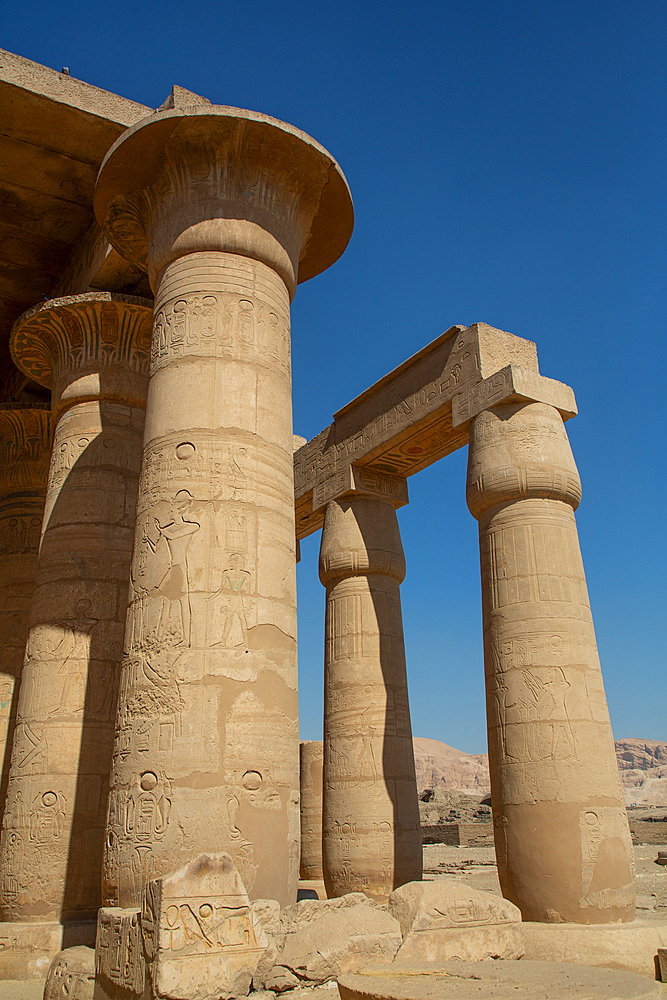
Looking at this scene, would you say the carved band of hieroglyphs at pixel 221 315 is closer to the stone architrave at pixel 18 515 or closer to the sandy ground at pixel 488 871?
the stone architrave at pixel 18 515

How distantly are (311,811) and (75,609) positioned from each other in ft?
30.1

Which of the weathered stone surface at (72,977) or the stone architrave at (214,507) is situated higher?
the stone architrave at (214,507)

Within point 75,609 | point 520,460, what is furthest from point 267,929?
point 520,460

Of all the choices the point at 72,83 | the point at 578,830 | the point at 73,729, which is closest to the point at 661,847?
the point at 578,830

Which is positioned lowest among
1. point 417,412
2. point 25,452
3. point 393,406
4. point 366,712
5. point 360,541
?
point 366,712

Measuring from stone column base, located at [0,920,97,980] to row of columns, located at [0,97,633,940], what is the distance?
184 mm

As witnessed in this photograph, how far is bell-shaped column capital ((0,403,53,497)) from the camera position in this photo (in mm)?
12273

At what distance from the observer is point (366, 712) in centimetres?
1102

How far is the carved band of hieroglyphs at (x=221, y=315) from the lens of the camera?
21.7 feet

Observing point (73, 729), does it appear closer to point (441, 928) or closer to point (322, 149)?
point (441, 928)

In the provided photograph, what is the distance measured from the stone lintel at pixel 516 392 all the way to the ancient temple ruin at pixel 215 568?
0.10ft

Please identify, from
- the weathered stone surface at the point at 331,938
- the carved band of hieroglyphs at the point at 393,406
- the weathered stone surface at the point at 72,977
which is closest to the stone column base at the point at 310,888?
the carved band of hieroglyphs at the point at 393,406

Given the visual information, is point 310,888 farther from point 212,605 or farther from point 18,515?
point 212,605

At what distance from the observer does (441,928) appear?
5340 mm
